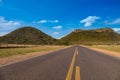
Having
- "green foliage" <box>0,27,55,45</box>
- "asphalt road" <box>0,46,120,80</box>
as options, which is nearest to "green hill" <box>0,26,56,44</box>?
"green foliage" <box>0,27,55,45</box>

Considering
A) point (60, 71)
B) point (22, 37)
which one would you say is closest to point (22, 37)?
point (22, 37)

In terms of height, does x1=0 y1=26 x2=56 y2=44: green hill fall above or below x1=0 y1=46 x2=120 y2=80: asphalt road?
above

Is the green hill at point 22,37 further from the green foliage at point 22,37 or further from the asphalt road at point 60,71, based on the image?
the asphalt road at point 60,71

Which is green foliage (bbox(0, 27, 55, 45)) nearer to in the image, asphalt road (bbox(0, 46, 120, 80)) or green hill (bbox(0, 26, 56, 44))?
green hill (bbox(0, 26, 56, 44))

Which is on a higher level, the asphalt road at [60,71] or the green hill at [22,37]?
the green hill at [22,37]

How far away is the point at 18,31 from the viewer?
141250mm

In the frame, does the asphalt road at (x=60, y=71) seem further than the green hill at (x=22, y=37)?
No

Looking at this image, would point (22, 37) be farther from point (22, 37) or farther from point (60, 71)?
point (60, 71)

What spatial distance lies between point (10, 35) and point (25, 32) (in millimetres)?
14501

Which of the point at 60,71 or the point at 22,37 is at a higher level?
the point at 22,37

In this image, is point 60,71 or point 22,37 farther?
point 22,37

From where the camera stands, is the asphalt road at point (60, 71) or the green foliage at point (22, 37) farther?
the green foliage at point (22, 37)

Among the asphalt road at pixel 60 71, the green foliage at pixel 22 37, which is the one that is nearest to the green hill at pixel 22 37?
the green foliage at pixel 22 37

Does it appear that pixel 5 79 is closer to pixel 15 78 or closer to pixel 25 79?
pixel 15 78
